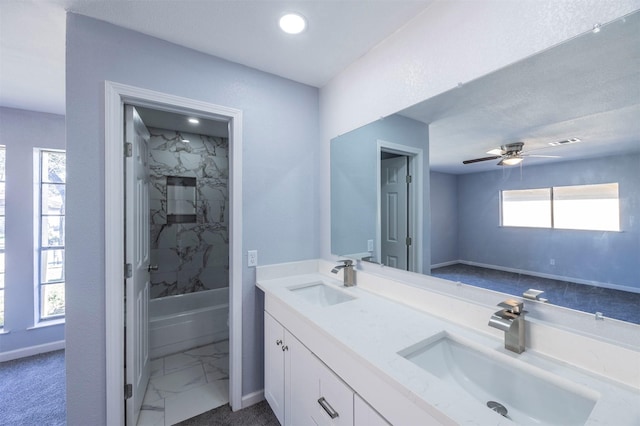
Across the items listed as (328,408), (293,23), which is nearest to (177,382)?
(328,408)

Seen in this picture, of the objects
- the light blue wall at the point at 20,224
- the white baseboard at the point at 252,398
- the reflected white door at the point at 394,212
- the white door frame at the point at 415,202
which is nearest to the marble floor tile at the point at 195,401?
the white baseboard at the point at 252,398

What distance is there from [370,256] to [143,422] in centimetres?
187

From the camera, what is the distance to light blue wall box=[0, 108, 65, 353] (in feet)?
8.24

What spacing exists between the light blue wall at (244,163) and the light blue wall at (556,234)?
1.23m

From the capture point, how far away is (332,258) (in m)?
2.11

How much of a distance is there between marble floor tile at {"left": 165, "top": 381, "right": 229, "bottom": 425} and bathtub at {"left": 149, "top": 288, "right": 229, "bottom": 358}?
29.5 inches

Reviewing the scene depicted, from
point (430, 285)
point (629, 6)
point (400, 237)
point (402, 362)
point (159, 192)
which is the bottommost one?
point (402, 362)

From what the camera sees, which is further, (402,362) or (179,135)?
(179,135)

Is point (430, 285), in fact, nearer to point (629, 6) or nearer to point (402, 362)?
point (402, 362)

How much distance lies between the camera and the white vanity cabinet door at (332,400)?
1032 millimetres

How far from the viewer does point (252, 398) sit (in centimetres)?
192

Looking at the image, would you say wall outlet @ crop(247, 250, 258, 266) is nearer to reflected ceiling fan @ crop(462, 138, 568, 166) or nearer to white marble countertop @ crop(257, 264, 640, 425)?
white marble countertop @ crop(257, 264, 640, 425)

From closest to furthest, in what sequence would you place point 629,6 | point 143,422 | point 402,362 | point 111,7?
point 629,6
point 402,362
point 111,7
point 143,422

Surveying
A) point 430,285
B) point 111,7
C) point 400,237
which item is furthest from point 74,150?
point 430,285
